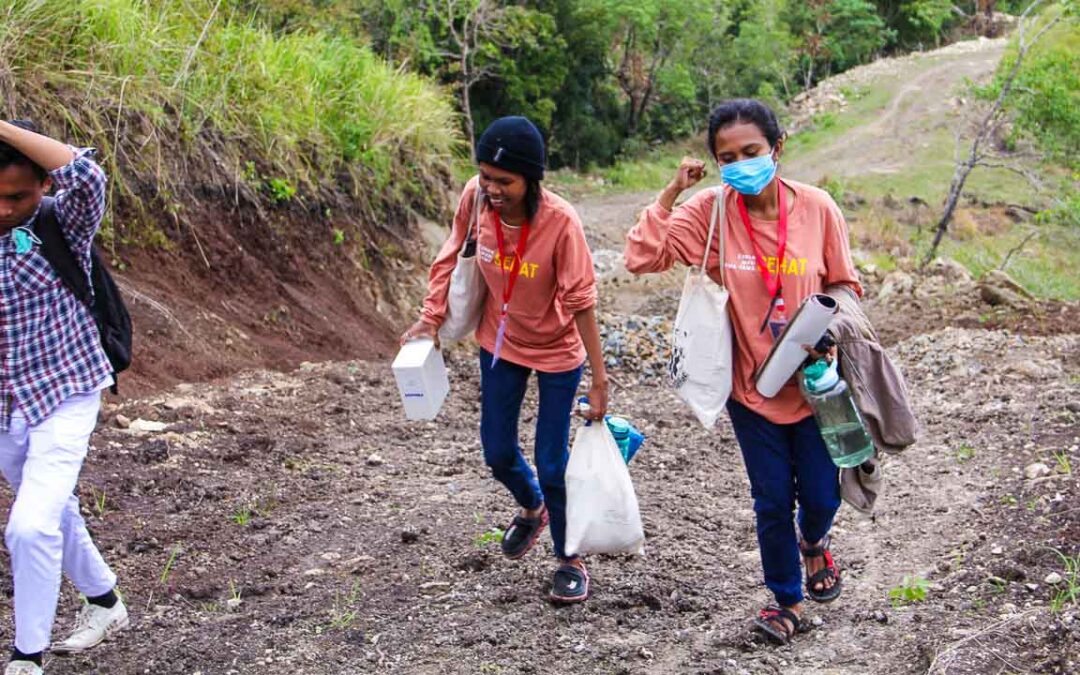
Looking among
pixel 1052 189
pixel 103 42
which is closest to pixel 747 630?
pixel 103 42

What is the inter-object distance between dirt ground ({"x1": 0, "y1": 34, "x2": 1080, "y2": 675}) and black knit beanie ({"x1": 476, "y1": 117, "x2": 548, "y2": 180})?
69.4 inches

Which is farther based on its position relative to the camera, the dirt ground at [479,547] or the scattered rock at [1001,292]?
the scattered rock at [1001,292]

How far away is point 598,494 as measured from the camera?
4.62 m

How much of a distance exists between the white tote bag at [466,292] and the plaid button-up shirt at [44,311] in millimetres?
1379

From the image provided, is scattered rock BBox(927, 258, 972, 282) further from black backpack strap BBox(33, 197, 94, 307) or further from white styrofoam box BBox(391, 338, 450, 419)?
black backpack strap BBox(33, 197, 94, 307)

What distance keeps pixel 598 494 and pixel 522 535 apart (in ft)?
2.12

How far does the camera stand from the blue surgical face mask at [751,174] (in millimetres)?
3988

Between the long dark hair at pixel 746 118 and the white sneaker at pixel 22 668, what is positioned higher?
the long dark hair at pixel 746 118

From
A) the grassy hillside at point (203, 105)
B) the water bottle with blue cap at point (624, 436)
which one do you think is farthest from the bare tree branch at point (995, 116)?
the water bottle with blue cap at point (624, 436)

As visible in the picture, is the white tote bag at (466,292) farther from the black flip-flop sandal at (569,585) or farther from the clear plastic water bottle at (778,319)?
the clear plastic water bottle at (778,319)

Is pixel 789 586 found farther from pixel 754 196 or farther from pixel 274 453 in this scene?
pixel 274 453

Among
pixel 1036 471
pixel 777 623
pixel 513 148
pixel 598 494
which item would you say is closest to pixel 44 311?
pixel 513 148

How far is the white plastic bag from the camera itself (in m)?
4.63

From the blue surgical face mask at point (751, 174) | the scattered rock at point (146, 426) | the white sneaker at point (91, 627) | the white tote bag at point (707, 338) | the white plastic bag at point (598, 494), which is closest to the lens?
the blue surgical face mask at point (751, 174)
